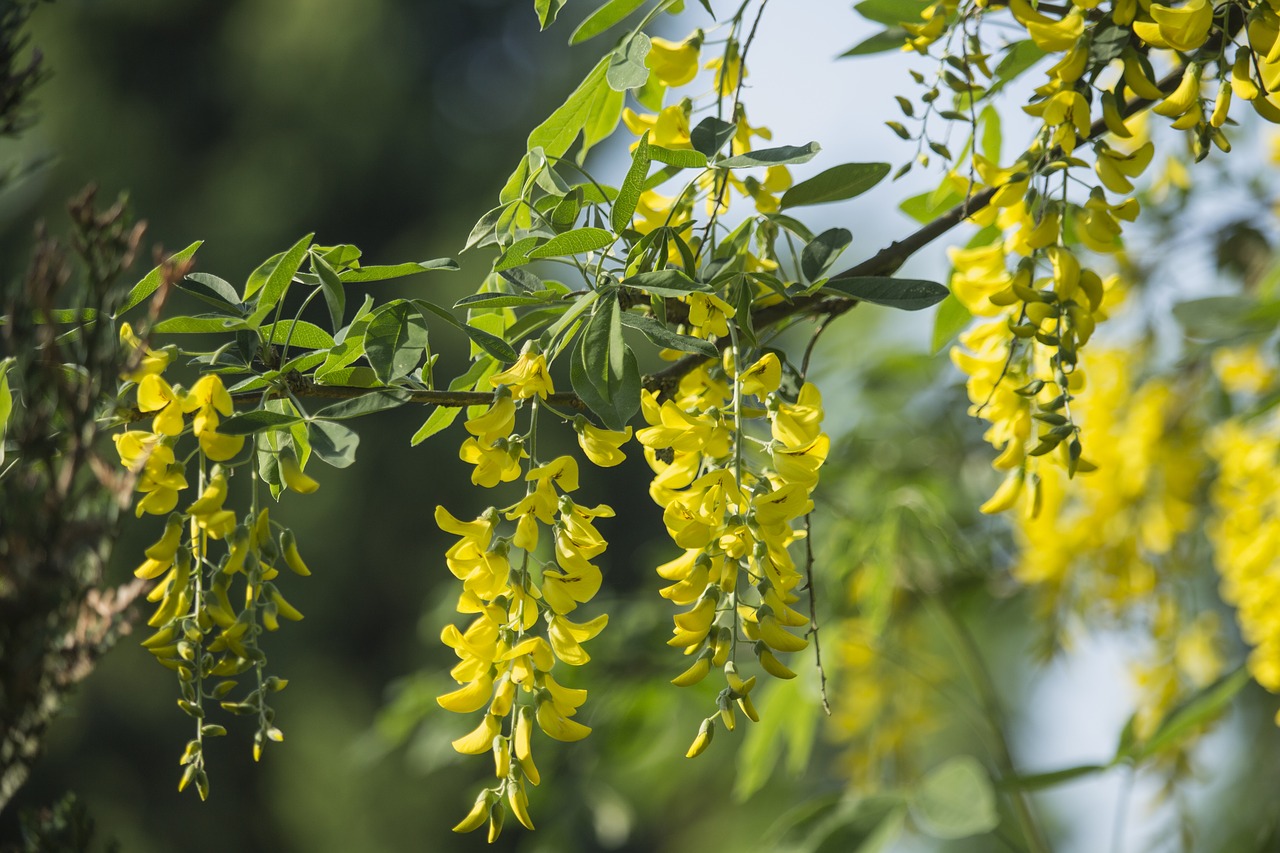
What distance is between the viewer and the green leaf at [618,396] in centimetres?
53

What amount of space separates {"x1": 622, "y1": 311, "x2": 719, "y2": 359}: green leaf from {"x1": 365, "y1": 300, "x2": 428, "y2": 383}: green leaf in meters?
0.11

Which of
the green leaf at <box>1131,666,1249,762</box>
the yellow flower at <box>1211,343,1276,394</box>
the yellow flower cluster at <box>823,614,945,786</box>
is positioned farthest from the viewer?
the yellow flower cluster at <box>823,614,945,786</box>

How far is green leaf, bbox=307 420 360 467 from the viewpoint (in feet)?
1.79

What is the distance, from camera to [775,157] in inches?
22.6

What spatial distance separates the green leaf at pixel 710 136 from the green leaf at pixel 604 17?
0.12 m

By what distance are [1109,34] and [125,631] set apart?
60 centimetres

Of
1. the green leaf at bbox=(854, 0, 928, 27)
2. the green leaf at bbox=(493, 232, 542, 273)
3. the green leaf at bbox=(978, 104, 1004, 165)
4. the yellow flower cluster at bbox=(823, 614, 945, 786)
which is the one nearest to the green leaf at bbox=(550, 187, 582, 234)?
the green leaf at bbox=(493, 232, 542, 273)

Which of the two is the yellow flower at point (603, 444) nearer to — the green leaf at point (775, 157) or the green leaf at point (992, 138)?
the green leaf at point (775, 157)

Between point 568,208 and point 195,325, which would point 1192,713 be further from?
point 195,325

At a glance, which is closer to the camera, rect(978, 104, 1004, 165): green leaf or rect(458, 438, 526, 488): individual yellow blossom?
rect(458, 438, 526, 488): individual yellow blossom

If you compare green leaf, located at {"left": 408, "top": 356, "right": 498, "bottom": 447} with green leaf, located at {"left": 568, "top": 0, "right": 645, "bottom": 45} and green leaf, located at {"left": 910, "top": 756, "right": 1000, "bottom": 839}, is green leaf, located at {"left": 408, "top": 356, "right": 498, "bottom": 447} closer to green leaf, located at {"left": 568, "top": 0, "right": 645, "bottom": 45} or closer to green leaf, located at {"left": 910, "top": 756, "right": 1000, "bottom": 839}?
green leaf, located at {"left": 568, "top": 0, "right": 645, "bottom": 45}

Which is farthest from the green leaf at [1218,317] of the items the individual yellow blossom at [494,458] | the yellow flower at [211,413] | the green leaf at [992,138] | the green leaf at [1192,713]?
the yellow flower at [211,413]

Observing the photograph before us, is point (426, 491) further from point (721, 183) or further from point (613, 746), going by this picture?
point (721, 183)

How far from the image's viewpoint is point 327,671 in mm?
6488
